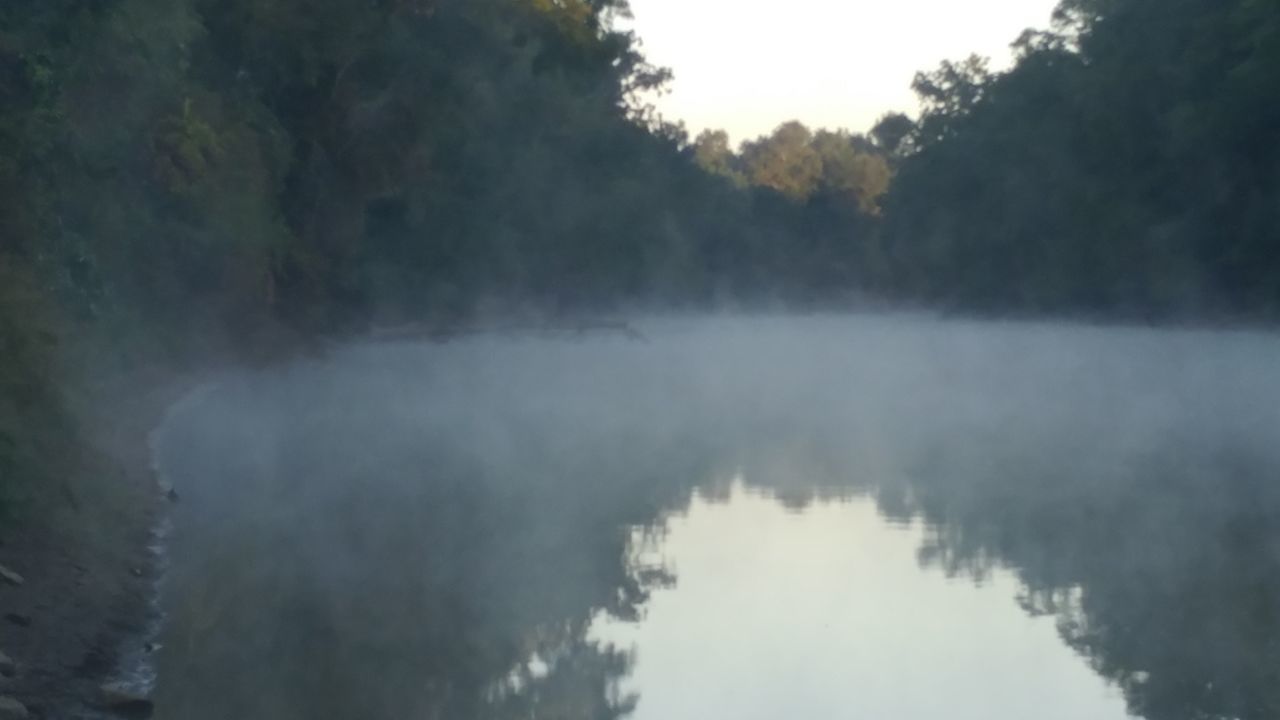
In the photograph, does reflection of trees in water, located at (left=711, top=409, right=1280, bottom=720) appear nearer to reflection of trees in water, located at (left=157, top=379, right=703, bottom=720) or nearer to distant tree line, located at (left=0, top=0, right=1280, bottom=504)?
reflection of trees in water, located at (left=157, top=379, right=703, bottom=720)

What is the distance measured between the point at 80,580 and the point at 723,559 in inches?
194

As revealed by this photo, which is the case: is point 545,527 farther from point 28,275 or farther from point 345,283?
point 345,283

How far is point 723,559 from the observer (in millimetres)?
15711

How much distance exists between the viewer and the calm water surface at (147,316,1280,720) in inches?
438

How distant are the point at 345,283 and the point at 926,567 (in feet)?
124

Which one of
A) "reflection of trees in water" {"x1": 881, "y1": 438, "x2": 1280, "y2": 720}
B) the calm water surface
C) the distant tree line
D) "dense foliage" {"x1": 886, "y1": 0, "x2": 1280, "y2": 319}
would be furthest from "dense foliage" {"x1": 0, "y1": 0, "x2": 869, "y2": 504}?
"dense foliage" {"x1": 886, "y1": 0, "x2": 1280, "y2": 319}

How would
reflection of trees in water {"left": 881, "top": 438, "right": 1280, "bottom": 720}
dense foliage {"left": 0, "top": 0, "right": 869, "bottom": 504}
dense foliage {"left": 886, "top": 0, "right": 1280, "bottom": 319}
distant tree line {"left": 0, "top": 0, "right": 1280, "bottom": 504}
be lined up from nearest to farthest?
reflection of trees in water {"left": 881, "top": 438, "right": 1280, "bottom": 720} → dense foliage {"left": 0, "top": 0, "right": 869, "bottom": 504} → distant tree line {"left": 0, "top": 0, "right": 1280, "bottom": 504} → dense foliage {"left": 886, "top": 0, "right": 1280, "bottom": 319}

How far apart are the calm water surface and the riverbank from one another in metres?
0.36

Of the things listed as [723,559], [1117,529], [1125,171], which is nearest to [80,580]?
[723,559]

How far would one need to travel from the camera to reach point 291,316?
160 feet

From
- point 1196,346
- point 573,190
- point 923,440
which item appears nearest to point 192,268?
point 923,440

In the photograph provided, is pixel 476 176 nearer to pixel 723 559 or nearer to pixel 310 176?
pixel 310 176

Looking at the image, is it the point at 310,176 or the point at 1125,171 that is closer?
the point at 310,176

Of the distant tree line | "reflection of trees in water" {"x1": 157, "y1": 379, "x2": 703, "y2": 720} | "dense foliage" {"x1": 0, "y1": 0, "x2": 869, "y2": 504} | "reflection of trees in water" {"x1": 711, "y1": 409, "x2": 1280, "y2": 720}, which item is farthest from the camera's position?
the distant tree line
